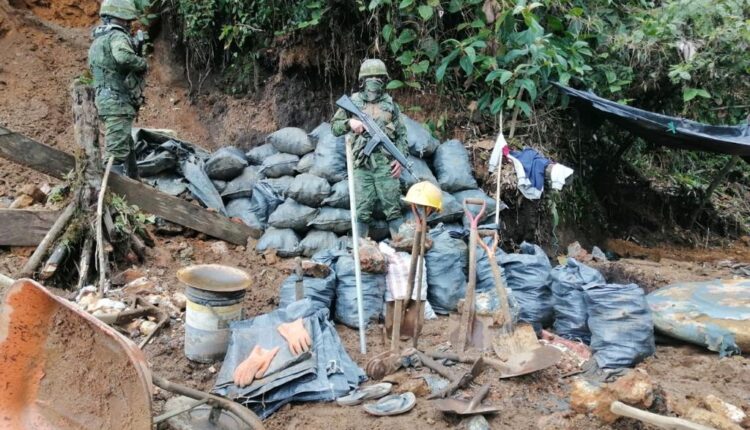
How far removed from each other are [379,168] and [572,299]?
2047mm

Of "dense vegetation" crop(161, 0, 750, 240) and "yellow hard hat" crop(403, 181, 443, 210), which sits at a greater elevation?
"dense vegetation" crop(161, 0, 750, 240)

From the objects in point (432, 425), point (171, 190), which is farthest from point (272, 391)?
point (171, 190)

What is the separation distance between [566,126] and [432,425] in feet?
16.3

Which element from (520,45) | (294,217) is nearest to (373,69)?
(294,217)

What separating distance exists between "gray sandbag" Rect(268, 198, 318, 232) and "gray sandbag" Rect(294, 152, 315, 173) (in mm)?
477

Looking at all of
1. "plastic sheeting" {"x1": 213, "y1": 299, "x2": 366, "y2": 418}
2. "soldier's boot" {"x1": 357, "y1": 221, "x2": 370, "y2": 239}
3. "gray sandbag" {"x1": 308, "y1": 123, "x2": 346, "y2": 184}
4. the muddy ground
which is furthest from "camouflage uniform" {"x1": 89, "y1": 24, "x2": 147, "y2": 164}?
"plastic sheeting" {"x1": 213, "y1": 299, "x2": 366, "y2": 418}

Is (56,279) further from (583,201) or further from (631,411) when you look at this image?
(583,201)

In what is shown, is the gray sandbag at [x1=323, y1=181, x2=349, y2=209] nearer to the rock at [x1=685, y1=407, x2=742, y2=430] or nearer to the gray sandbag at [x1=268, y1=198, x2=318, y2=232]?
the gray sandbag at [x1=268, y1=198, x2=318, y2=232]

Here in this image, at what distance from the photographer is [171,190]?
5.93 m

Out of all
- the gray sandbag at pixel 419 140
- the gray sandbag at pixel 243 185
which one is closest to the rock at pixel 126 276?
the gray sandbag at pixel 243 185

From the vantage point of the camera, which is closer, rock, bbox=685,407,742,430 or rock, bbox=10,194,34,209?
rock, bbox=685,407,742,430

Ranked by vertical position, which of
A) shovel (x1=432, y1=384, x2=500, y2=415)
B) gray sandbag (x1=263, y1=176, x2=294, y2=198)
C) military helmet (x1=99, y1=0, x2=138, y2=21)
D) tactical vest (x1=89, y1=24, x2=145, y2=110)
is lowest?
shovel (x1=432, y1=384, x2=500, y2=415)

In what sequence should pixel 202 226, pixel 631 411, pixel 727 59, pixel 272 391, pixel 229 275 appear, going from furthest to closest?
pixel 727 59
pixel 202 226
pixel 229 275
pixel 272 391
pixel 631 411

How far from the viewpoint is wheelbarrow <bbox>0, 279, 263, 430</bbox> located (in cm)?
226
